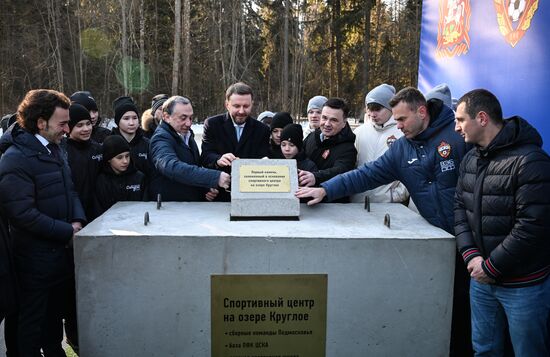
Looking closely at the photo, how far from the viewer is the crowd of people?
99.3 inches

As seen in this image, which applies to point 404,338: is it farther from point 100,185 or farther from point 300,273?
point 100,185

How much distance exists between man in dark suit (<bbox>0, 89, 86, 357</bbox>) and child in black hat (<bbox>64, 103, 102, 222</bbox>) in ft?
1.95

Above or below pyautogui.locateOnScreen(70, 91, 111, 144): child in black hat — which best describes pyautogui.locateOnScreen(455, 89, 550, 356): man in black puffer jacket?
below

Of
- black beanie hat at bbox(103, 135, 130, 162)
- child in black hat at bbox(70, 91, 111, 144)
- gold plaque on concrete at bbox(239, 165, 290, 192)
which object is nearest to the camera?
gold plaque on concrete at bbox(239, 165, 290, 192)

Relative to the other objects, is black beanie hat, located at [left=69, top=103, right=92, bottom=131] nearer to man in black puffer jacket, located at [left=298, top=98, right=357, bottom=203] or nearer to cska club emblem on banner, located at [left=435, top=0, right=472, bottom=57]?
man in black puffer jacket, located at [left=298, top=98, right=357, bottom=203]

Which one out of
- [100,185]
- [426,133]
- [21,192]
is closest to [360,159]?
[426,133]

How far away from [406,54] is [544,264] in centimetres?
2638

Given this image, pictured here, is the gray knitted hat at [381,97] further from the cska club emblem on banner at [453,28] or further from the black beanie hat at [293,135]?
the cska club emblem on banner at [453,28]

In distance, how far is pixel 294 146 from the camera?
387 centimetres

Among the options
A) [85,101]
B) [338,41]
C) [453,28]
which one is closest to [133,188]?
[85,101]

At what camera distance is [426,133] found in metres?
3.11

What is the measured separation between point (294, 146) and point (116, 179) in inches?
55.0

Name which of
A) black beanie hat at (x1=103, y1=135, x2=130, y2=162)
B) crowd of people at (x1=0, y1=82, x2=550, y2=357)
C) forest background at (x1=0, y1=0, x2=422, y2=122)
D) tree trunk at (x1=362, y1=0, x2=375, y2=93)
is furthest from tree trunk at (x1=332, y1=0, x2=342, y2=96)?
black beanie hat at (x1=103, y1=135, x2=130, y2=162)

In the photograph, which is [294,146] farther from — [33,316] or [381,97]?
[33,316]
